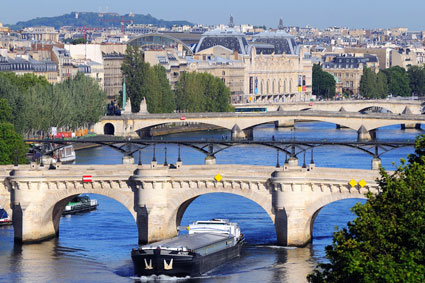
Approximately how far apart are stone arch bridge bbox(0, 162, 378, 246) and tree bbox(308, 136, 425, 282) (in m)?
14.1

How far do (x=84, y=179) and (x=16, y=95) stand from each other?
34864 mm

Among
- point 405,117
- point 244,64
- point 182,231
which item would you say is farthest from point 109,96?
point 182,231

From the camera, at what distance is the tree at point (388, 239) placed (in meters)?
25.0

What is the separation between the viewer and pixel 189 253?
3881 centimetres

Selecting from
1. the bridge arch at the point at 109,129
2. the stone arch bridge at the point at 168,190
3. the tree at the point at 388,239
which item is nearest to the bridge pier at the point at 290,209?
the stone arch bridge at the point at 168,190

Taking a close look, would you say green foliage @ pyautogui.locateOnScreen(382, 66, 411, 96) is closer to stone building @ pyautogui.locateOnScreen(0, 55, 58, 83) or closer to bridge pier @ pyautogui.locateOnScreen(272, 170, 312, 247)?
stone building @ pyautogui.locateOnScreen(0, 55, 58, 83)

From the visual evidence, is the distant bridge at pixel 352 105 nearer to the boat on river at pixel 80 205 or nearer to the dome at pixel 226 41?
the dome at pixel 226 41

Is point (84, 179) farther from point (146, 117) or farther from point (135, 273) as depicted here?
point (146, 117)

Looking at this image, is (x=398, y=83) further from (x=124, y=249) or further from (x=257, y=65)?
(x=124, y=249)

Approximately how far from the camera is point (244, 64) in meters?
132

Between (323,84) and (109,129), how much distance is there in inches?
2246

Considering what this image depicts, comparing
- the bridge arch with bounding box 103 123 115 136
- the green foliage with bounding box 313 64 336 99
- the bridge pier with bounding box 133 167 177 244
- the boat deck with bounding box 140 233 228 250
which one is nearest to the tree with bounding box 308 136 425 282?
the boat deck with bounding box 140 233 228 250

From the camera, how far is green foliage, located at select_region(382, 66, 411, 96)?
150m

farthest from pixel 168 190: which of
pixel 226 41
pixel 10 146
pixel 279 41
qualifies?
pixel 279 41
